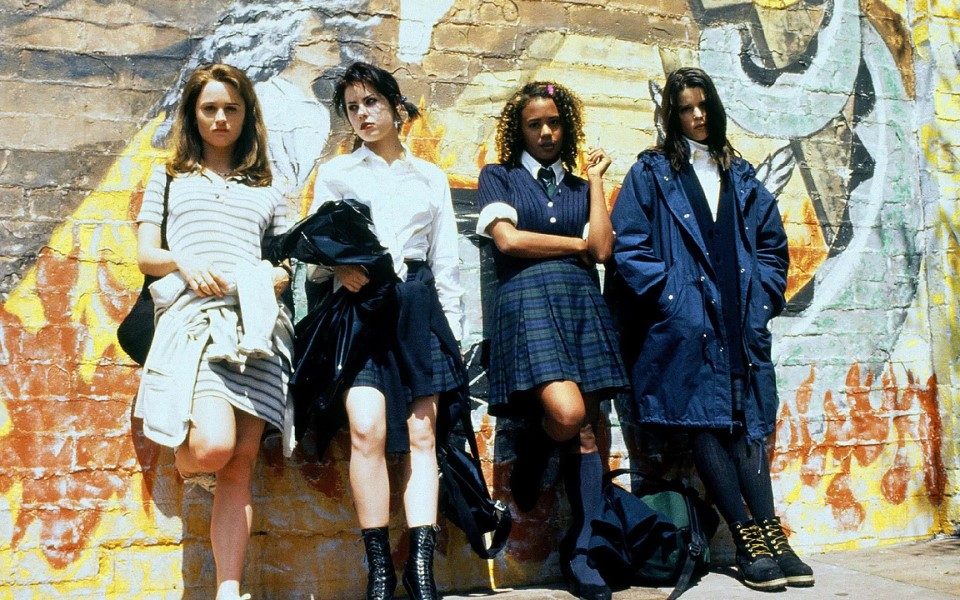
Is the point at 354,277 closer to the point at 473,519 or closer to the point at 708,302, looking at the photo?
the point at 473,519

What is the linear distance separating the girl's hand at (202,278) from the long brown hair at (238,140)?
0.37 m

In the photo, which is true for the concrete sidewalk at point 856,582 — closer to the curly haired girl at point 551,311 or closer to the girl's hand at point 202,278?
the curly haired girl at point 551,311

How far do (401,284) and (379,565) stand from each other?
993 millimetres

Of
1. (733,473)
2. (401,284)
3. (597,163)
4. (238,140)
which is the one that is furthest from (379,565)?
(597,163)

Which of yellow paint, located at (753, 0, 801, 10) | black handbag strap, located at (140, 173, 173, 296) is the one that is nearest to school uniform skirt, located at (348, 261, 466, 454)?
black handbag strap, located at (140, 173, 173, 296)

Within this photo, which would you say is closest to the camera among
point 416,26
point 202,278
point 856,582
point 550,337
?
point 202,278

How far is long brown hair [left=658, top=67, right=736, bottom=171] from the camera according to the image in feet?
13.8

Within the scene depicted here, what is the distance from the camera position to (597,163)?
13.3ft

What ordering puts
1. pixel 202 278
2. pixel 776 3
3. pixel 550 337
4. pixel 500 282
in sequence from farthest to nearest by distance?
pixel 776 3 < pixel 500 282 < pixel 550 337 < pixel 202 278

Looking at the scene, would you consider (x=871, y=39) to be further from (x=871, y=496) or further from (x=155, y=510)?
(x=155, y=510)

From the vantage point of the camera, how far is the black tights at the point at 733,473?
399cm

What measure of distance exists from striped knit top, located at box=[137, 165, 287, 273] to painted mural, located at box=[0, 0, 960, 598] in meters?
0.30

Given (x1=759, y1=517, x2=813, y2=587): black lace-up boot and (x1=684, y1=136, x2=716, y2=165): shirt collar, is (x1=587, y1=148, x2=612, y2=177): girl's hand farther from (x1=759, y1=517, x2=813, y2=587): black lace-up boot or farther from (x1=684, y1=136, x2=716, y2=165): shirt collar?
(x1=759, y1=517, x2=813, y2=587): black lace-up boot

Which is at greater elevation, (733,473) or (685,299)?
(685,299)
